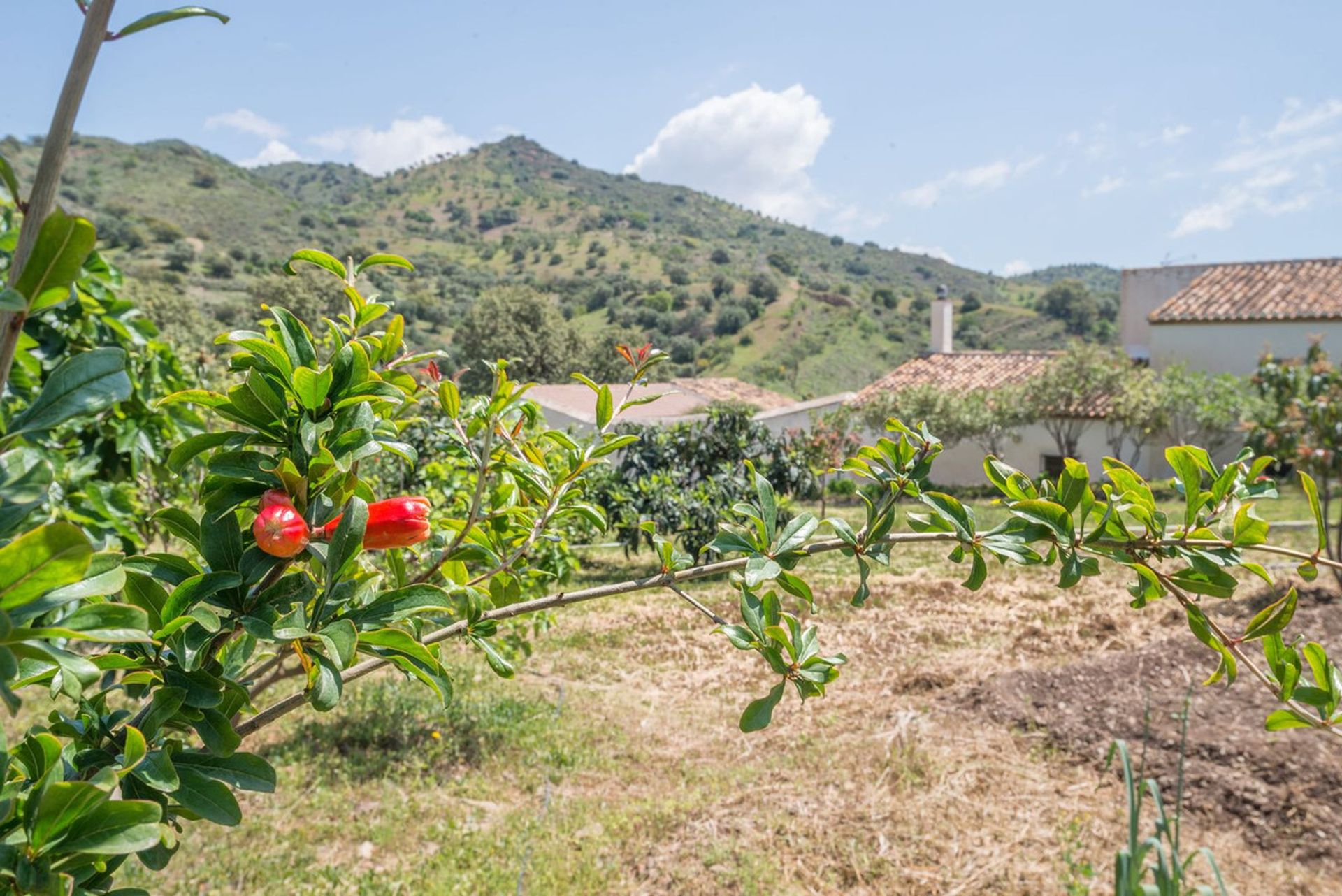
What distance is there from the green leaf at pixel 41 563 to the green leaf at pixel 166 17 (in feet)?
0.94

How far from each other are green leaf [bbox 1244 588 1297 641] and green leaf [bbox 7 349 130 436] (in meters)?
0.77

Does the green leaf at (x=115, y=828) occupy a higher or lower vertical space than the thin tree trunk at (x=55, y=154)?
lower

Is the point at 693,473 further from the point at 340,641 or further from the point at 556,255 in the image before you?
the point at 556,255

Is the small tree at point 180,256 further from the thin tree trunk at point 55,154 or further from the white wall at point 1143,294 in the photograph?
the thin tree trunk at point 55,154

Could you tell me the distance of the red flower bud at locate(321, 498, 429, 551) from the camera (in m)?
0.57

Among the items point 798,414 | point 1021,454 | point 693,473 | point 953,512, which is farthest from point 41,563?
point 1021,454

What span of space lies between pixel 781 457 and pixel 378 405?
352 inches

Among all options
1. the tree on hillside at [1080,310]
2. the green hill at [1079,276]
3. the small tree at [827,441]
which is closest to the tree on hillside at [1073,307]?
the tree on hillside at [1080,310]

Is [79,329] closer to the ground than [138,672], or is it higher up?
higher up

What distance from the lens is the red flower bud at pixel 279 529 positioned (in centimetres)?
50

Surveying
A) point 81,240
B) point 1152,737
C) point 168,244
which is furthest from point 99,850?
point 168,244

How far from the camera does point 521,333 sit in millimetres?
25266

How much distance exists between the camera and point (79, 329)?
2.29 metres

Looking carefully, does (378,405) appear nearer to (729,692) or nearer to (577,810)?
(577,810)
